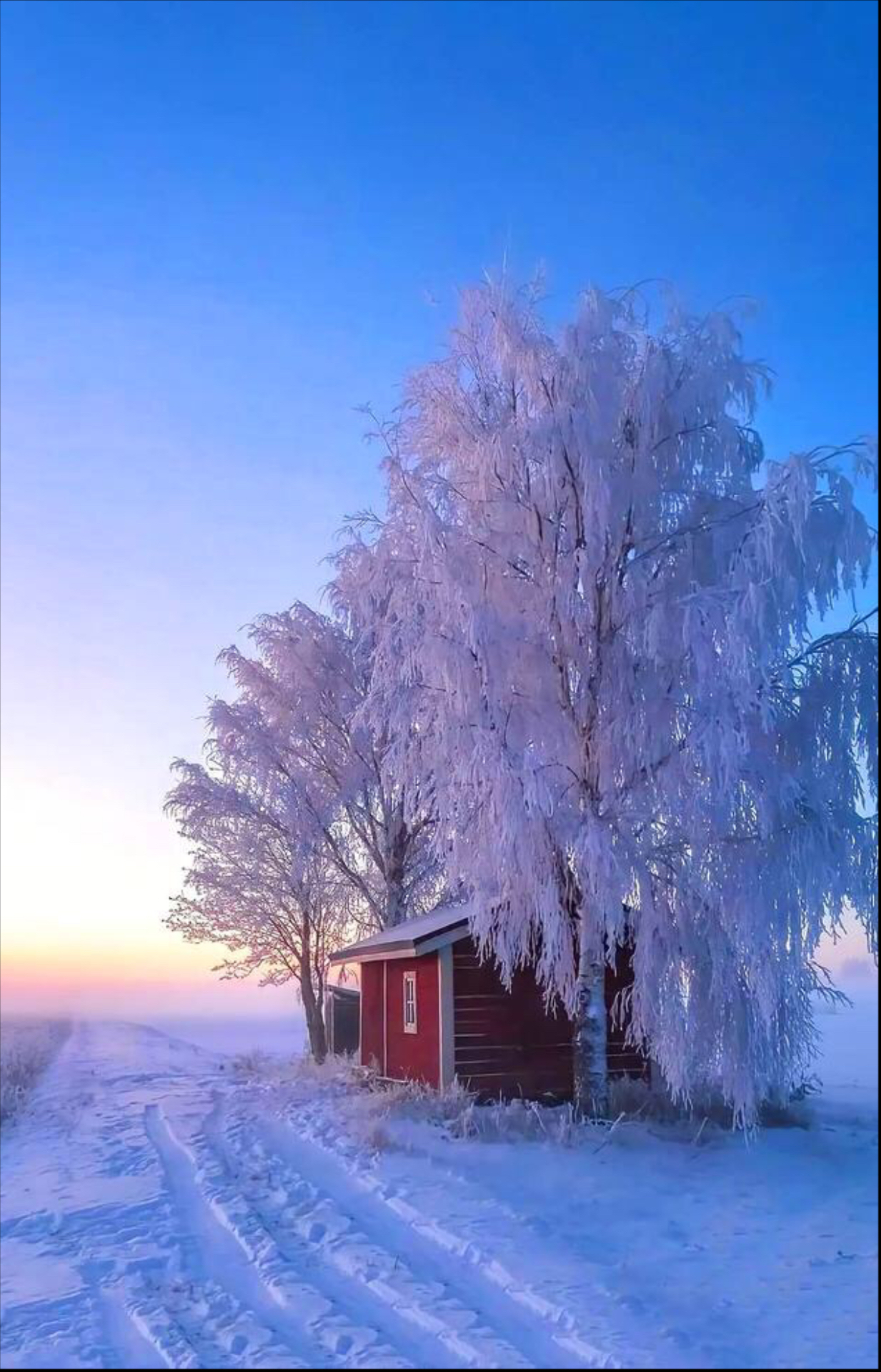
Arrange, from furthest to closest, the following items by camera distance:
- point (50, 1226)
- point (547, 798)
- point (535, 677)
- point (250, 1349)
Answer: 1. point (535, 677)
2. point (547, 798)
3. point (50, 1226)
4. point (250, 1349)

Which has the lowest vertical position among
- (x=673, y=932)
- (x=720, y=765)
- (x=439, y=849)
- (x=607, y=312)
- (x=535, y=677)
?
(x=673, y=932)

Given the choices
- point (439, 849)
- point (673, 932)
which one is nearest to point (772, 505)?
point (673, 932)

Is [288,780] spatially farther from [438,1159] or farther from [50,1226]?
[50,1226]

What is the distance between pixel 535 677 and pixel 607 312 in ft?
15.2

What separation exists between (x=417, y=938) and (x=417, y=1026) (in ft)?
7.38

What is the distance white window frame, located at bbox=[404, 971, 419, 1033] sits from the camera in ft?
60.8

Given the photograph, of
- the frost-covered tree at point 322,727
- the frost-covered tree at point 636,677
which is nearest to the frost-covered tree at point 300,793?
the frost-covered tree at point 322,727

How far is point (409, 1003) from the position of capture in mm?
18875

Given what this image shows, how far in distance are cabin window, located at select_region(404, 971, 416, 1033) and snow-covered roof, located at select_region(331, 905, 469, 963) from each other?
565mm

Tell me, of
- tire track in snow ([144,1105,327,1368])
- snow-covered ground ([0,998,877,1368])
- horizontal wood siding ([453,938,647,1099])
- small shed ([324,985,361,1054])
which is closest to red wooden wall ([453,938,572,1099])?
horizontal wood siding ([453,938,647,1099])

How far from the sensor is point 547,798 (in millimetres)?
12211

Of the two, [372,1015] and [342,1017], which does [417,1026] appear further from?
[342,1017]

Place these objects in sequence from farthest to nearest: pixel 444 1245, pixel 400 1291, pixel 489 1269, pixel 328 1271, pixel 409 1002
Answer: pixel 409 1002
pixel 444 1245
pixel 328 1271
pixel 489 1269
pixel 400 1291

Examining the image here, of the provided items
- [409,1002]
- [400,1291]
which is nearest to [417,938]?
[409,1002]
